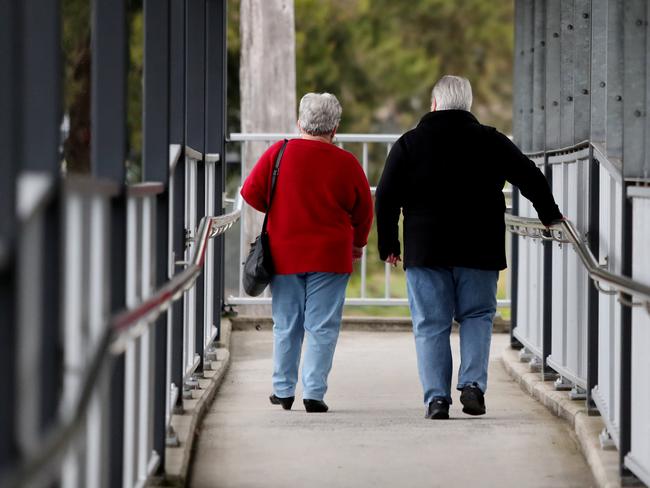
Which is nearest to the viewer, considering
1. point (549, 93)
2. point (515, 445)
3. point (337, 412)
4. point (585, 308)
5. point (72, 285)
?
point (72, 285)

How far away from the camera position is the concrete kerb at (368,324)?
10398 millimetres

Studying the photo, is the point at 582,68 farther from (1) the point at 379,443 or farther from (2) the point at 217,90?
(2) the point at 217,90

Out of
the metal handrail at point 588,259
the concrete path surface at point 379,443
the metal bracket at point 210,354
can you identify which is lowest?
the concrete path surface at point 379,443

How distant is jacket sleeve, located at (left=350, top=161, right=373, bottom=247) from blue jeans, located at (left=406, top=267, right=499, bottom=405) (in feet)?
1.27

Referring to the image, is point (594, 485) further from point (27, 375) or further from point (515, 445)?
point (27, 375)

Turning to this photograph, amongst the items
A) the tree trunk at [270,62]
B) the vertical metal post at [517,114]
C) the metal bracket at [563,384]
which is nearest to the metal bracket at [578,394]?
the metal bracket at [563,384]

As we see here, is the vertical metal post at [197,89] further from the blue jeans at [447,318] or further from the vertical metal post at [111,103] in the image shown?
the vertical metal post at [111,103]

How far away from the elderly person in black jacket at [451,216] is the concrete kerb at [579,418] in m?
0.38

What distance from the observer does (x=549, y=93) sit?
7.39 metres

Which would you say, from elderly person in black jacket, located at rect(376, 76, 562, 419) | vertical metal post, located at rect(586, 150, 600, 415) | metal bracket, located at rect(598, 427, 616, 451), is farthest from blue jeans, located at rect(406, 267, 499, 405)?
metal bracket, located at rect(598, 427, 616, 451)

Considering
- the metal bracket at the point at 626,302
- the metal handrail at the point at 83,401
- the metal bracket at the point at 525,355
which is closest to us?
the metal handrail at the point at 83,401

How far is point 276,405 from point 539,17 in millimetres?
2513

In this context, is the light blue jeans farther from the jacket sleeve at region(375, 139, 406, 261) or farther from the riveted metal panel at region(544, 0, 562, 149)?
the riveted metal panel at region(544, 0, 562, 149)

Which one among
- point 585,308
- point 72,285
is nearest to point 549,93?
point 585,308
